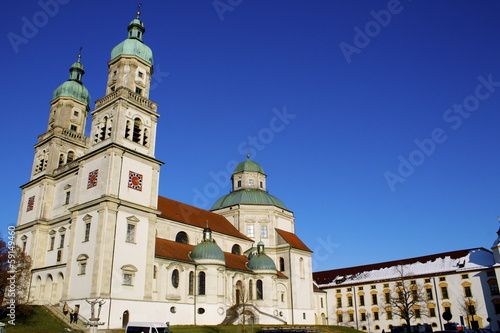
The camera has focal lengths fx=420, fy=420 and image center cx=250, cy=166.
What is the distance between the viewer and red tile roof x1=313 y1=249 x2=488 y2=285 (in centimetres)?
6078

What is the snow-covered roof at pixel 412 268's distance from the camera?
56672 mm

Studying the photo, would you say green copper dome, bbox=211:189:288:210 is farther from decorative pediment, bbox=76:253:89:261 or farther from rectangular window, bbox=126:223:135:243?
decorative pediment, bbox=76:253:89:261

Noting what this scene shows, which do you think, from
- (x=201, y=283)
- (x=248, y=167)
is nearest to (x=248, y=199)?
(x=248, y=167)

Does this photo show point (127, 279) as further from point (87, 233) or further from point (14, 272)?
point (14, 272)

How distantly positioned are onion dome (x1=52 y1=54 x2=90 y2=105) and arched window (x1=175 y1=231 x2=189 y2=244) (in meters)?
18.9

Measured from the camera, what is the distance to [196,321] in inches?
1516

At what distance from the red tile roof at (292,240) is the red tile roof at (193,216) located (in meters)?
5.01

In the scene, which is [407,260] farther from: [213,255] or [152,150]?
[152,150]

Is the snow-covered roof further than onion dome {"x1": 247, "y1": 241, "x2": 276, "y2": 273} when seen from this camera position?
Yes

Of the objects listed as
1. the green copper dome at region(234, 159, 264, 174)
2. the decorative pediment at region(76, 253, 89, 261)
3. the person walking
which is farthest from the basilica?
the green copper dome at region(234, 159, 264, 174)

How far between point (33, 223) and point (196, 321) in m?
18.9

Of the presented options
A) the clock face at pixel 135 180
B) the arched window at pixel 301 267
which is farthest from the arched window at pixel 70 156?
the arched window at pixel 301 267

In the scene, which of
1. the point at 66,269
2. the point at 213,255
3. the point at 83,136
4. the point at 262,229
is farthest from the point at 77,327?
the point at 262,229

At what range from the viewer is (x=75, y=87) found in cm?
4812
